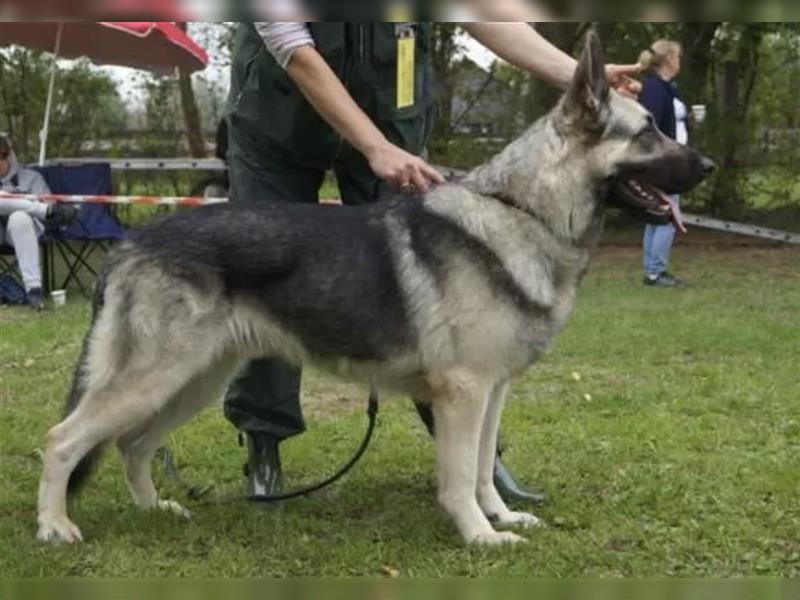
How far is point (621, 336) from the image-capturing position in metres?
7.68

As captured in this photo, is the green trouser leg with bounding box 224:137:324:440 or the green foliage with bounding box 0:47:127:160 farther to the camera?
the green foliage with bounding box 0:47:127:160

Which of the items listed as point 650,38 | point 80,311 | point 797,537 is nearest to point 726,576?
point 797,537

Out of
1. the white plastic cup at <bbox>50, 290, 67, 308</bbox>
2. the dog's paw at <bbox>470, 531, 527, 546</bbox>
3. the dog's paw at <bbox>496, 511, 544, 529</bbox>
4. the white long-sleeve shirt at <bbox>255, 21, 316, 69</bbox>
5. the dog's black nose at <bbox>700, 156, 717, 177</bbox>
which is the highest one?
the white long-sleeve shirt at <bbox>255, 21, 316, 69</bbox>

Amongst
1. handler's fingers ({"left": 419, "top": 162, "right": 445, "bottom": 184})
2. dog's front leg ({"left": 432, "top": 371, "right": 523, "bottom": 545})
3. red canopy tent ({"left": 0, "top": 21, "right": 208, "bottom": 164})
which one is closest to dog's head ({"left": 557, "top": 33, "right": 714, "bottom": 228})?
handler's fingers ({"left": 419, "top": 162, "right": 445, "bottom": 184})

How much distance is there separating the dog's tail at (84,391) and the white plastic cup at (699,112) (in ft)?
36.2

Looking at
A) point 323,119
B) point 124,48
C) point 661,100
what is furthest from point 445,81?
point 323,119

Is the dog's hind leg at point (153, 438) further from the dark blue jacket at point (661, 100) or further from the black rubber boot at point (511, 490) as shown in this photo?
the dark blue jacket at point (661, 100)

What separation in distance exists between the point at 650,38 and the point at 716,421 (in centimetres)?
733

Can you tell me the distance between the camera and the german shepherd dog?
366 cm

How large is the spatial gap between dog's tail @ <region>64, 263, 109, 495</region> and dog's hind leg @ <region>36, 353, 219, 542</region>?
3 cm

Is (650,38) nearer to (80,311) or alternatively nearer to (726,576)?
(80,311)

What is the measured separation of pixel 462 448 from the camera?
12.1ft

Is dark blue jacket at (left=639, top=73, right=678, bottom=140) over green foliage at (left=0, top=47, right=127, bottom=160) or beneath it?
over

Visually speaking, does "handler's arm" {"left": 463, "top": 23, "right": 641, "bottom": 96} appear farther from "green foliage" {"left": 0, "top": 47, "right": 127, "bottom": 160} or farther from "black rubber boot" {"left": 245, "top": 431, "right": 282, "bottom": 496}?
"green foliage" {"left": 0, "top": 47, "right": 127, "bottom": 160}
